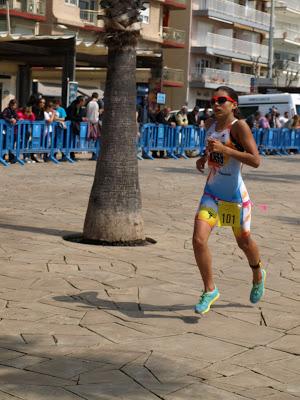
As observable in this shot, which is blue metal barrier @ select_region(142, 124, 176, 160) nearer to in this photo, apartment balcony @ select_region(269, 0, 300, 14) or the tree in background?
the tree in background

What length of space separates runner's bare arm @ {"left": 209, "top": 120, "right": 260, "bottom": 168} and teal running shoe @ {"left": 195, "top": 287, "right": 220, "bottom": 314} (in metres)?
0.98

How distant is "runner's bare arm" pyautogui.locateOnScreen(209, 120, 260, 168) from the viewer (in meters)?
5.92

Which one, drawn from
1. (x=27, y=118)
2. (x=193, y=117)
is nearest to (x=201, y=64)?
(x=193, y=117)

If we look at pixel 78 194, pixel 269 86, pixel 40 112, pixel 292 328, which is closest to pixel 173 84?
pixel 269 86

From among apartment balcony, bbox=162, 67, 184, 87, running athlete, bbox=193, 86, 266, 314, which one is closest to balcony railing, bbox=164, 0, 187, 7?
apartment balcony, bbox=162, 67, 184, 87

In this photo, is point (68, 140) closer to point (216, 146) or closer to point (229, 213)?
point (229, 213)

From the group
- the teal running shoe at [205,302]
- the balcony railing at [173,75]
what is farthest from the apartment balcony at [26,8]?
the teal running shoe at [205,302]

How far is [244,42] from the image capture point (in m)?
68.0

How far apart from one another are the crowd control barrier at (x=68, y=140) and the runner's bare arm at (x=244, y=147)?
10436 mm

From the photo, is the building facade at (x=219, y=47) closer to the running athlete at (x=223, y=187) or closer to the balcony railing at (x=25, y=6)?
the balcony railing at (x=25, y=6)

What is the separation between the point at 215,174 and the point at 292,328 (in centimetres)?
125

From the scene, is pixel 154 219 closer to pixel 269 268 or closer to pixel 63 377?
pixel 269 268

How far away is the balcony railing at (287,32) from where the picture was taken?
7769 cm

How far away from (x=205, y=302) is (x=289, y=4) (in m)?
76.7
